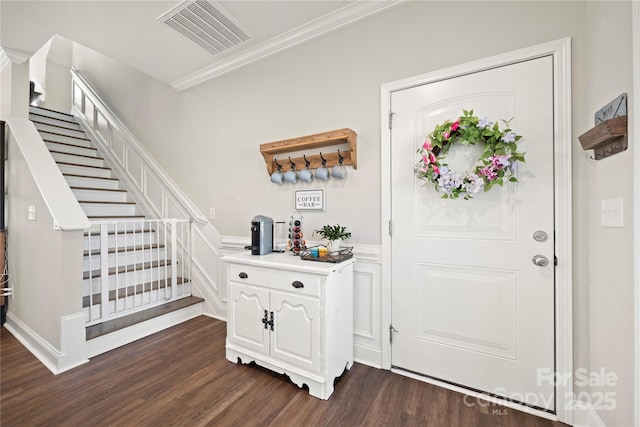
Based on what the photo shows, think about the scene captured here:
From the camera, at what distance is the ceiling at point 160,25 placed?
2.01m

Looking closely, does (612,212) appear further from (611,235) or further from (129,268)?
(129,268)

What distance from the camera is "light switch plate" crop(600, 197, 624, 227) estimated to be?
3.87 feet

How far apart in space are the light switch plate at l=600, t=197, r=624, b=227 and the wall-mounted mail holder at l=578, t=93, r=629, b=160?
0.22m

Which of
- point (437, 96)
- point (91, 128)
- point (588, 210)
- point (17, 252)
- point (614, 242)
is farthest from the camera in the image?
point (91, 128)

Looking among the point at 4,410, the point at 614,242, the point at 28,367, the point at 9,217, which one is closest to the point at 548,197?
the point at 614,242

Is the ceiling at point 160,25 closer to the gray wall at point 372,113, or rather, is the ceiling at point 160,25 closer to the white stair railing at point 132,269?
the gray wall at point 372,113

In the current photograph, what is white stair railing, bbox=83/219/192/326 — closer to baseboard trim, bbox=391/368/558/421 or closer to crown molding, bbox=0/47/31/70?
crown molding, bbox=0/47/31/70

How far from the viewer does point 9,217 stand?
8.53ft

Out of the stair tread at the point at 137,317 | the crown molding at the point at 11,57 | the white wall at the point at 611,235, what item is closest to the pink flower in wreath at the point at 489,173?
the white wall at the point at 611,235

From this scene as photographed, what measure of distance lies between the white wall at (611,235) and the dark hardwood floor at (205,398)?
19.9 inches

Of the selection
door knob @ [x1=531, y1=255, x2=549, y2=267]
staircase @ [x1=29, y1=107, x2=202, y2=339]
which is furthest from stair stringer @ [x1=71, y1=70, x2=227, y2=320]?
door knob @ [x1=531, y1=255, x2=549, y2=267]

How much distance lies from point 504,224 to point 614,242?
0.46 meters

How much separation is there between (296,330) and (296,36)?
91.8 inches

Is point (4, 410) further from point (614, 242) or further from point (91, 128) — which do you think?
point (91, 128)
